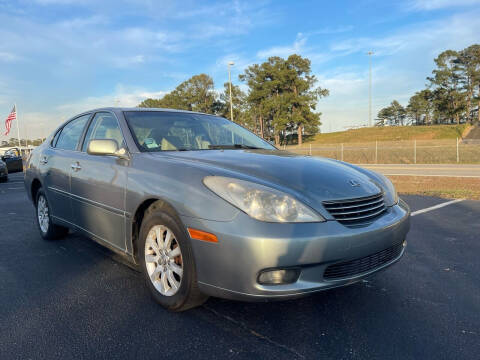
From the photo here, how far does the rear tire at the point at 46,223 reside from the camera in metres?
4.34

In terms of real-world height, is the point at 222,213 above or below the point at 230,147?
below

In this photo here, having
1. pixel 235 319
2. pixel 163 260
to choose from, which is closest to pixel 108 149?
pixel 163 260

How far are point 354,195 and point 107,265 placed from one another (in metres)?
2.48

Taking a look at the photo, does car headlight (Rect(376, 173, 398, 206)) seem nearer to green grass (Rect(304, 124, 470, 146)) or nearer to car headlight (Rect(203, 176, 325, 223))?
car headlight (Rect(203, 176, 325, 223))

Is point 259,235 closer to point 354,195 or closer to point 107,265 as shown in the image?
point 354,195

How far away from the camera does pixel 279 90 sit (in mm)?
53875

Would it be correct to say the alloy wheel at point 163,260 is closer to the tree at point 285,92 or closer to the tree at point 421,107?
the tree at point 285,92

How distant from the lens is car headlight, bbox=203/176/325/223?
85.0 inches

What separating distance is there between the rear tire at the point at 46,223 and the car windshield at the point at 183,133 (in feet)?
6.15

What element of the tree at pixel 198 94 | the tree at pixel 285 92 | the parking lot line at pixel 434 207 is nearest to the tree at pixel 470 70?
the tree at pixel 285 92

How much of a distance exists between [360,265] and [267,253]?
73 cm

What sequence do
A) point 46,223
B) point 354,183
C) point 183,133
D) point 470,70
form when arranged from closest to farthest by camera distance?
point 354,183, point 183,133, point 46,223, point 470,70

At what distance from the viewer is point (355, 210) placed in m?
2.44

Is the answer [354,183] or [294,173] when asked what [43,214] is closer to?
[294,173]
